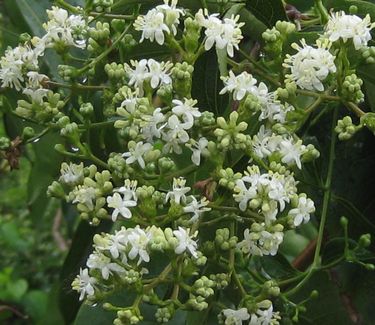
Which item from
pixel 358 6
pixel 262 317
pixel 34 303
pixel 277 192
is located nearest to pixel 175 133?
pixel 277 192

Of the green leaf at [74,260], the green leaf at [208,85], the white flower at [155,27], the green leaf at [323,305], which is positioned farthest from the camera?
the green leaf at [74,260]

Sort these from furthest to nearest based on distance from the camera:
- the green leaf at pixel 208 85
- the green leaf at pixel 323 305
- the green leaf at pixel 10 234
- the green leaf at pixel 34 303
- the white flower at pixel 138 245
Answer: the green leaf at pixel 10 234 → the green leaf at pixel 34 303 → the green leaf at pixel 323 305 → the green leaf at pixel 208 85 → the white flower at pixel 138 245

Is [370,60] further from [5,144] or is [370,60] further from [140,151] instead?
[5,144]

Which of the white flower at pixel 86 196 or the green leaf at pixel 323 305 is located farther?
the green leaf at pixel 323 305

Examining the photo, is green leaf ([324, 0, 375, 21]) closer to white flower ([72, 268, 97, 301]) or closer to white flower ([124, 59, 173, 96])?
white flower ([124, 59, 173, 96])

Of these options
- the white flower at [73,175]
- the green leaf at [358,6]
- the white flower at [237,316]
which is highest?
the green leaf at [358,6]

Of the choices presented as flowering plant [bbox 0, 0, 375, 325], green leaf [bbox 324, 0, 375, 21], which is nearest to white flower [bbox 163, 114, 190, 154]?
flowering plant [bbox 0, 0, 375, 325]

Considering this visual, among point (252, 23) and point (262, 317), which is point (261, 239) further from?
point (252, 23)

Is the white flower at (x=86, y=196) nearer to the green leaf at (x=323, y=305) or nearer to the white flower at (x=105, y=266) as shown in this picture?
the white flower at (x=105, y=266)

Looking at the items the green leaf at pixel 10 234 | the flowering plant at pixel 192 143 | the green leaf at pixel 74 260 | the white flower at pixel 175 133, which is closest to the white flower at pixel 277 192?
the flowering plant at pixel 192 143
